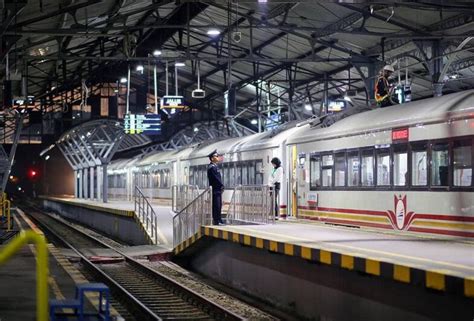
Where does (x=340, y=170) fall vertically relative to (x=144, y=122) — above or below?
below

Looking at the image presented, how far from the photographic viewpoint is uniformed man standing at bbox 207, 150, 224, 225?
660 inches

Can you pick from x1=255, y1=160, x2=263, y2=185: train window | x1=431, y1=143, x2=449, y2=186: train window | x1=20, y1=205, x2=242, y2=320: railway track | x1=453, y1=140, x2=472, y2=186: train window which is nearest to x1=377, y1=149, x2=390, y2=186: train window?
x1=431, y1=143, x2=449, y2=186: train window

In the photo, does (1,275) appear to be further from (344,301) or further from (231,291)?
(344,301)

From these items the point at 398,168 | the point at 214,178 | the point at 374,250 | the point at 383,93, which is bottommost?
the point at 374,250

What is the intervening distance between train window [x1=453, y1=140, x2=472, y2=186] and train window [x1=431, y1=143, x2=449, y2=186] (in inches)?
9.6

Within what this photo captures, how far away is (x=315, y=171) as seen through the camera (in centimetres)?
1841

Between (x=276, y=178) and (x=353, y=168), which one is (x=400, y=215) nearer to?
(x=353, y=168)

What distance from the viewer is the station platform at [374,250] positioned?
836 centimetres

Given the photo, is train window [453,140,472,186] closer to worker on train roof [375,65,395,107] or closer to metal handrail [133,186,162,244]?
worker on train roof [375,65,395,107]

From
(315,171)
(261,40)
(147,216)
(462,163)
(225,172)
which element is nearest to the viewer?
(462,163)

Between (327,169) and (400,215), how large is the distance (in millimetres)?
3798

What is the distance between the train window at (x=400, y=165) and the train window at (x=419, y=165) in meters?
0.25

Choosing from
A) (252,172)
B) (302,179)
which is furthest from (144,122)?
(302,179)

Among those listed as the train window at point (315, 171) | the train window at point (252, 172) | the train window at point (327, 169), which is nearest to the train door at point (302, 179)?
the train window at point (315, 171)
